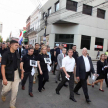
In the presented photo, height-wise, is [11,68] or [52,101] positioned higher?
[11,68]

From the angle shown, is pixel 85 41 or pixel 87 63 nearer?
pixel 87 63

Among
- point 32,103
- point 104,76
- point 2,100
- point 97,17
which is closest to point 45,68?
point 32,103

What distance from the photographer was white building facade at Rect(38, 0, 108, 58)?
19.2 metres

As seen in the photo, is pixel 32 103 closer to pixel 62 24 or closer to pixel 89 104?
pixel 89 104

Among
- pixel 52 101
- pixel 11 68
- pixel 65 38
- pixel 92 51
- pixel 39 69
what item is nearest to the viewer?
pixel 11 68

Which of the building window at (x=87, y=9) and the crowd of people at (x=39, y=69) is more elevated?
the building window at (x=87, y=9)

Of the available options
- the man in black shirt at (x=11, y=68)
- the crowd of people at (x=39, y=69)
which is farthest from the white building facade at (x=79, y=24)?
the man in black shirt at (x=11, y=68)

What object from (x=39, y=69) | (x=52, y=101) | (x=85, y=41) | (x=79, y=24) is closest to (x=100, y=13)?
(x=79, y=24)

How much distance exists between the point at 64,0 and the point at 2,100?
704 inches

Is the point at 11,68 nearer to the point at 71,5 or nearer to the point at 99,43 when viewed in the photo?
the point at 71,5

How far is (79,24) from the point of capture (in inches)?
779

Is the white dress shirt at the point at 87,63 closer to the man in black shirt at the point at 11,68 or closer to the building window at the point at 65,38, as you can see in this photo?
the man in black shirt at the point at 11,68

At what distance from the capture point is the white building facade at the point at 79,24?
19.2 m

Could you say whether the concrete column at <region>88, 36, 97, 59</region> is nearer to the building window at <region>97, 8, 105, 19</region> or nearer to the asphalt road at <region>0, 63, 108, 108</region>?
the building window at <region>97, 8, 105, 19</region>
